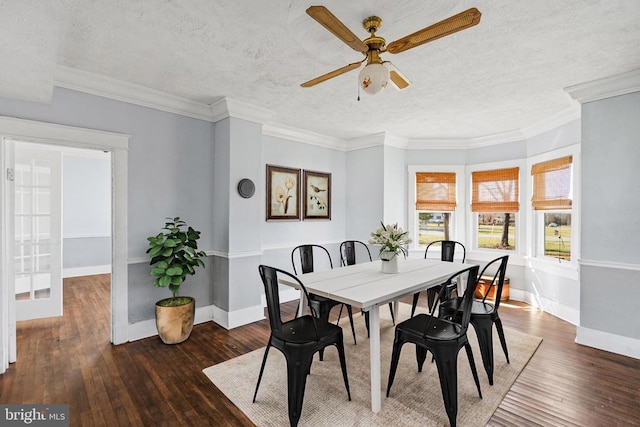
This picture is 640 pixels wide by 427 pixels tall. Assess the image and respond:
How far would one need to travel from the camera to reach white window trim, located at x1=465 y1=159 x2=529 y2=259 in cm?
476

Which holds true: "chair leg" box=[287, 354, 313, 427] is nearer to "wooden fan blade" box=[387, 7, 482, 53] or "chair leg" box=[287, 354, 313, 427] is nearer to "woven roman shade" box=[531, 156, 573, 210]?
"wooden fan blade" box=[387, 7, 482, 53]

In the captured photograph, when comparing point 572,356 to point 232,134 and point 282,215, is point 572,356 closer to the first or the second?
point 282,215

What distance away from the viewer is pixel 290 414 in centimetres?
193

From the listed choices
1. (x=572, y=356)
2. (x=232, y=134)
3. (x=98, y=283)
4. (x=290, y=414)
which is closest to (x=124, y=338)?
(x=290, y=414)

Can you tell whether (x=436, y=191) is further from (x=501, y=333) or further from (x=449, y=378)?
(x=449, y=378)

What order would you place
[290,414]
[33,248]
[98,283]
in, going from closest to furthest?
[290,414], [33,248], [98,283]

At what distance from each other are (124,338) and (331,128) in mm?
3733

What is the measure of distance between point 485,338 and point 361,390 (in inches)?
41.7

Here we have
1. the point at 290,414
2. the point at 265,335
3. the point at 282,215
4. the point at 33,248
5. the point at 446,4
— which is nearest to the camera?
the point at 446,4

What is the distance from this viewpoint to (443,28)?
1.54 metres

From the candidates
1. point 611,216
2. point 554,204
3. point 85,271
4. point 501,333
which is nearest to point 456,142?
point 554,204

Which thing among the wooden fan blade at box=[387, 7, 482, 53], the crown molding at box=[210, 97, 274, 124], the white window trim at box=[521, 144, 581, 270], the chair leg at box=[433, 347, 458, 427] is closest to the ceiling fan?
the wooden fan blade at box=[387, 7, 482, 53]

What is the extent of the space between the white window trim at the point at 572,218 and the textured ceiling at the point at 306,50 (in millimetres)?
573

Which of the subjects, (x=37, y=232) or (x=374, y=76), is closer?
(x=374, y=76)
